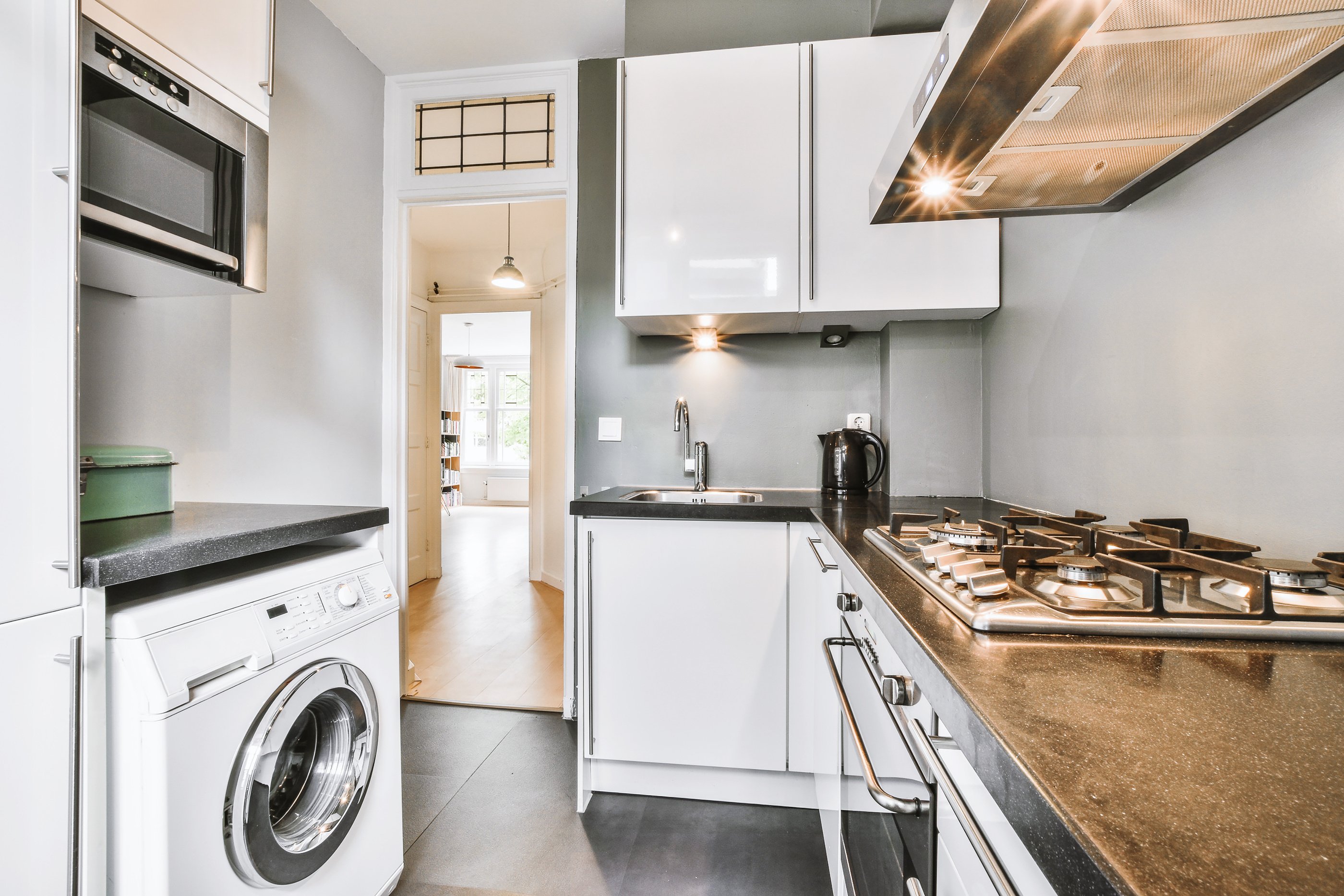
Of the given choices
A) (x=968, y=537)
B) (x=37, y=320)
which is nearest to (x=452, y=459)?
(x=37, y=320)

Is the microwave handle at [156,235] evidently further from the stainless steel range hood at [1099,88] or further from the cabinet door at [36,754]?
the stainless steel range hood at [1099,88]

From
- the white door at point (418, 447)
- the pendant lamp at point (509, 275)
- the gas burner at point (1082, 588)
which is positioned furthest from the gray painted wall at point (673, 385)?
the white door at point (418, 447)

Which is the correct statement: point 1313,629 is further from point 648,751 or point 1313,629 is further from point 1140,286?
point 648,751

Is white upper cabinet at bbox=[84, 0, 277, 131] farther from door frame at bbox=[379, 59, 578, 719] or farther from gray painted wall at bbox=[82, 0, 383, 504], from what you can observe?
door frame at bbox=[379, 59, 578, 719]

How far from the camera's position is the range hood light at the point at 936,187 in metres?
1.19

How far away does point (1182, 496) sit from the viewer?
1110 mm

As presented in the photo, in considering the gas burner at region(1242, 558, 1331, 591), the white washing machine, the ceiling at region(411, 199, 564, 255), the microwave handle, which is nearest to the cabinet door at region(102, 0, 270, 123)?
the microwave handle

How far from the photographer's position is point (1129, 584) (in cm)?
76

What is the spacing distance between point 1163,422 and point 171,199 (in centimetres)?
208

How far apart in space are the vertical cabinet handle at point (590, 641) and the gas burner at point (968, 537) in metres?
1.01

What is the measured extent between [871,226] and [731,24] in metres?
0.97

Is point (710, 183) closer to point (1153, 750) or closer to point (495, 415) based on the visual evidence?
point (1153, 750)

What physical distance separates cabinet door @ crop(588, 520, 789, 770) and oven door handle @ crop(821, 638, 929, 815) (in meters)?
0.44

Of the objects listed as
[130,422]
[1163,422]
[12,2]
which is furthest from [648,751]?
[12,2]
